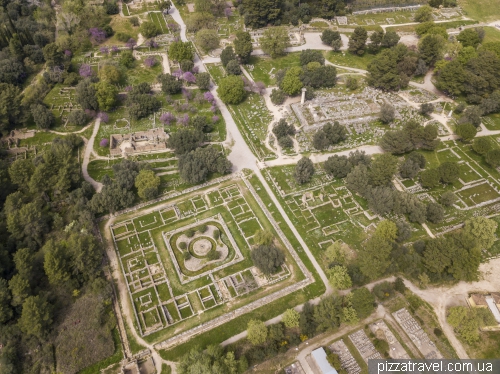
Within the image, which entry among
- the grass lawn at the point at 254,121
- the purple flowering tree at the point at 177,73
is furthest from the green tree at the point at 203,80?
the grass lawn at the point at 254,121

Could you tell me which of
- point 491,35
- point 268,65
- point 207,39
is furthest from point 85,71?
point 491,35

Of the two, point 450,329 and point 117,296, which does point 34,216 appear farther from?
point 450,329

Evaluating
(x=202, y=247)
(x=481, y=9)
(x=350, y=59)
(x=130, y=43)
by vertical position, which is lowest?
(x=202, y=247)

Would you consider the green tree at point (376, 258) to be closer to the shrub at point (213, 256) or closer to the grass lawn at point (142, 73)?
the shrub at point (213, 256)

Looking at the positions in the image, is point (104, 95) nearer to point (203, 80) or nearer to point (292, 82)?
point (203, 80)

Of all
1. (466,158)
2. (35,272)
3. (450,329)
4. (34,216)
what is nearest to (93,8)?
(34,216)

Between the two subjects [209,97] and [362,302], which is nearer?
[362,302]
